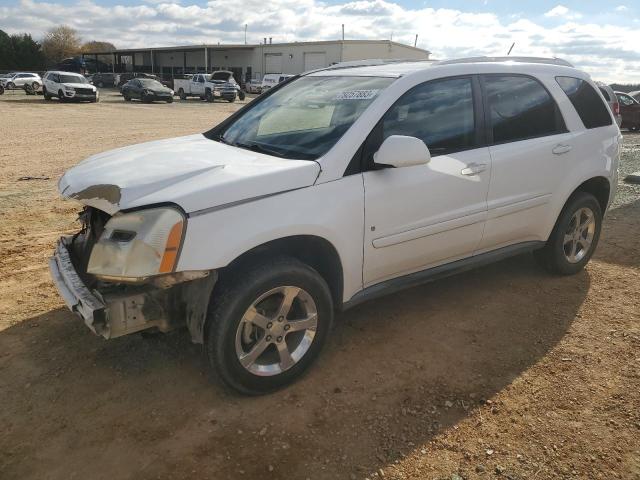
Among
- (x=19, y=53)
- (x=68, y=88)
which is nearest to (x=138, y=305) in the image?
(x=68, y=88)

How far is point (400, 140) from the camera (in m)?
3.04

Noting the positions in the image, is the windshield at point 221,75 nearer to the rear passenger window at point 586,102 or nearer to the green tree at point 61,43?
the rear passenger window at point 586,102

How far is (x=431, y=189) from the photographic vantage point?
11.3ft

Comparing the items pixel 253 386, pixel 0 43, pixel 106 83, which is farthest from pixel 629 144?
pixel 0 43

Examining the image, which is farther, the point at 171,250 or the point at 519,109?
the point at 519,109

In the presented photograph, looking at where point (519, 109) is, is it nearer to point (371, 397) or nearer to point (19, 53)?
point (371, 397)

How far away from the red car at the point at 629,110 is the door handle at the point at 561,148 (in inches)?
717

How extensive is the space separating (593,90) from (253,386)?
3929mm

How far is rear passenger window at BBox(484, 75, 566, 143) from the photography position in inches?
152

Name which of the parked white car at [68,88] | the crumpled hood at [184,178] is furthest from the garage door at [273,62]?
the crumpled hood at [184,178]

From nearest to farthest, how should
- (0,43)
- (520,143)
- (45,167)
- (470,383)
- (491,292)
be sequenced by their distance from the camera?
(470,383) < (520,143) < (491,292) < (45,167) < (0,43)

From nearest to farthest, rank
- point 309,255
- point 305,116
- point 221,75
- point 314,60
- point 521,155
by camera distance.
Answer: point 309,255
point 305,116
point 521,155
point 221,75
point 314,60

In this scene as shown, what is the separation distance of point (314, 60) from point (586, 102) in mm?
50440

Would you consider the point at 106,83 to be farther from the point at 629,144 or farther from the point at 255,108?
the point at 255,108
